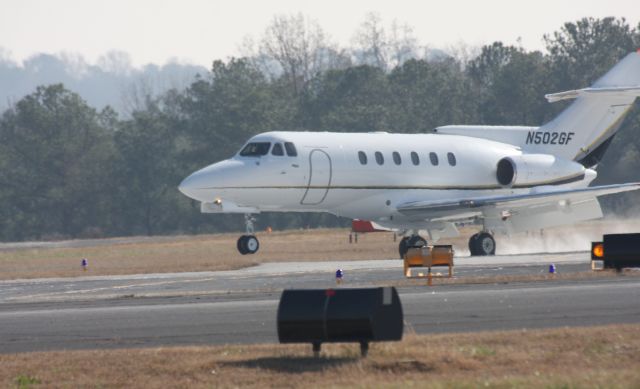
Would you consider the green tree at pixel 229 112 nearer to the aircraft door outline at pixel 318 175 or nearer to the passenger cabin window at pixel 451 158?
the passenger cabin window at pixel 451 158

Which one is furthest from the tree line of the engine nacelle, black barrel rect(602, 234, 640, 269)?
black barrel rect(602, 234, 640, 269)

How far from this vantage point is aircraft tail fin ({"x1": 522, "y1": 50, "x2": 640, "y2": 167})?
44000 mm

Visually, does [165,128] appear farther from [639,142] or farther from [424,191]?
[424,191]

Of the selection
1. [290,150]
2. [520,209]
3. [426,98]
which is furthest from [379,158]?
[426,98]

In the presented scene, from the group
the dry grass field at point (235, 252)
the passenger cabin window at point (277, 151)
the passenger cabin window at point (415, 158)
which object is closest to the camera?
the passenger cabin window at point (277, 151)

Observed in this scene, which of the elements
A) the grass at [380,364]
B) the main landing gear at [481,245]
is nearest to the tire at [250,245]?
the main landing gear at [481,245]

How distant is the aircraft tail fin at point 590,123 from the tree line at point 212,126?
42.2m

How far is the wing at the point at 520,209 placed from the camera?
39844 mm

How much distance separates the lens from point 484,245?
1607 inches

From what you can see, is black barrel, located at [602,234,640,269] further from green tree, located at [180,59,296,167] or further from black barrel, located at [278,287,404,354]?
green tree, located at [180,59,296,167]

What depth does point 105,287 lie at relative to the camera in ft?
103

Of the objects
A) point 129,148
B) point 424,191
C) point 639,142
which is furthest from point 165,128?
point 424,191

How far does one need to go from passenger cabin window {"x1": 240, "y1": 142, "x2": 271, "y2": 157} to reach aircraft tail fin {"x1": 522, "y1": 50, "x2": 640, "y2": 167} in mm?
11134

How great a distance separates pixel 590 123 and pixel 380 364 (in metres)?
31.2
